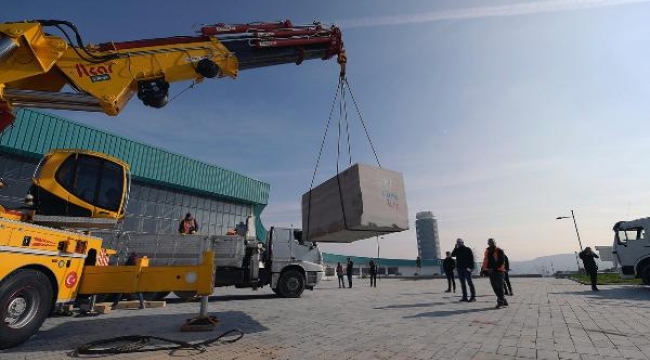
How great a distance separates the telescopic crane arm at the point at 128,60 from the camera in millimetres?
5445

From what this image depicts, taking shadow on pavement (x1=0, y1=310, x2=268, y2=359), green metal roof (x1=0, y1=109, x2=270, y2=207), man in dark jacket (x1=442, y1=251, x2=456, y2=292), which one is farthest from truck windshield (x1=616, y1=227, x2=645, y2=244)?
green metal roof (x1=0, y1=109, x2=270, y2=207)

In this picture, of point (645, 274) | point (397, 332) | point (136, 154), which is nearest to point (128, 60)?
point (397, 332)

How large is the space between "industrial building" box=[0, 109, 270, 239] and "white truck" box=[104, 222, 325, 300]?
35.4 feet

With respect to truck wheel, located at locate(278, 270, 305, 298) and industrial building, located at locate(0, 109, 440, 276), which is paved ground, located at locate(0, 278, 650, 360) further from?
industrial building, located at locate(0, 109, 440, 276)

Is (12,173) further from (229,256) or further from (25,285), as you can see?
(25,285)

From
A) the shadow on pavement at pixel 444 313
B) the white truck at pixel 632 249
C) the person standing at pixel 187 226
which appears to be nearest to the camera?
the shadow on pavement at pixel 444 313

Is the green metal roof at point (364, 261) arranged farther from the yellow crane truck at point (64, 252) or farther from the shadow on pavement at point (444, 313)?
the yellow crane truck at point (64, 252)

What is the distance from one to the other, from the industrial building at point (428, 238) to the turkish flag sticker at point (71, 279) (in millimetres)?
169508

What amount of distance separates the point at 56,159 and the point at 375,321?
6.65 metres

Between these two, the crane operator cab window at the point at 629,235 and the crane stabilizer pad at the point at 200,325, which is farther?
the crane operator cab window at the point at 629,235

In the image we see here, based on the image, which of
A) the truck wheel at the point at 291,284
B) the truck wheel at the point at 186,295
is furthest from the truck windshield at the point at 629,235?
the truck wheel at the point at 186,295

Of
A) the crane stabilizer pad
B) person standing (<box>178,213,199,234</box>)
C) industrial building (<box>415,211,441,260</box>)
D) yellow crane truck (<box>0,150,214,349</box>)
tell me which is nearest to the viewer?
yellow crane truck (<box>0,150,214,349</box>)

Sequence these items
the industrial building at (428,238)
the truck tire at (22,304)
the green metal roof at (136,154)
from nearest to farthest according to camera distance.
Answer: the truck tire at (22,304)
the green metal roof at (136,154)
the industrial building at (428,238)

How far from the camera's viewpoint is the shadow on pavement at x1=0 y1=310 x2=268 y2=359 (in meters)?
4.80
